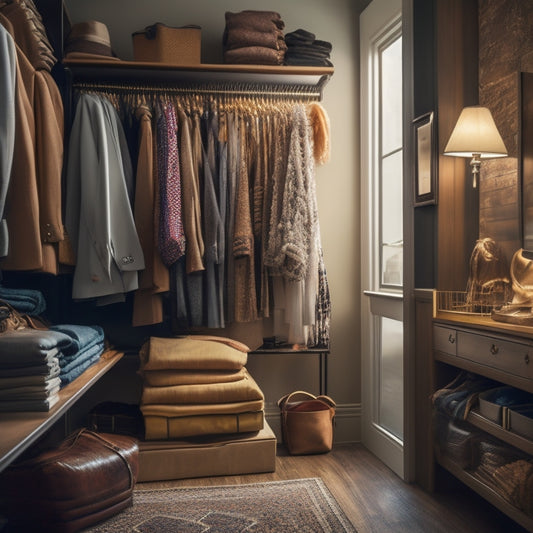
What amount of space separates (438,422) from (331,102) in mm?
1924

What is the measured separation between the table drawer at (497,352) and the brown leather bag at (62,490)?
142cm

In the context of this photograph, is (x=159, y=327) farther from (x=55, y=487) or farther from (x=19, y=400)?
(x=19, y=400)

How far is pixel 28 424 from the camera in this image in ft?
5.44

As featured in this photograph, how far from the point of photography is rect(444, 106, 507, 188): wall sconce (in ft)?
7.72

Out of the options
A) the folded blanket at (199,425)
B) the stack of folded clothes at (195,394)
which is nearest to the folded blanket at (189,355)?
the stack of folded clothes at (195,394)

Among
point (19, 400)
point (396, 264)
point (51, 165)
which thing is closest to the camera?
point (19, 400)

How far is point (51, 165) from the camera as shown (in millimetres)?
2389

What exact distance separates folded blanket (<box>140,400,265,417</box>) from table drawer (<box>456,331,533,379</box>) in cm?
104

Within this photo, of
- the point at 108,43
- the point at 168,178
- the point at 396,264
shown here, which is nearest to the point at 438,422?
the point at 396,264

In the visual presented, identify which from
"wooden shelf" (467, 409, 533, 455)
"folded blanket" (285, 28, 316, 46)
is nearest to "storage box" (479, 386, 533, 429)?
"wooden shelf" (467, 409, 533, 455)

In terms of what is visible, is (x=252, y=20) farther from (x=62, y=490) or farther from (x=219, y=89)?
(x=62, y=490)

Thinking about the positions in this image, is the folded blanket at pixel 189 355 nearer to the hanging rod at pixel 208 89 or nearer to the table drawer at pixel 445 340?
the table drawer at pixel 445 340

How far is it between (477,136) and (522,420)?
3.49 feet

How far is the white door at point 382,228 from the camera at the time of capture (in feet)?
10.2
